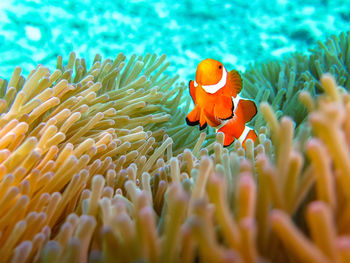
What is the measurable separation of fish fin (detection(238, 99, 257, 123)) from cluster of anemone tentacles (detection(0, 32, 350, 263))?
0.12 m

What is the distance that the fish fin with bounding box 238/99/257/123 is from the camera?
3.92 ft

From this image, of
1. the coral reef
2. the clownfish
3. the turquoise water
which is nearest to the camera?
the clownfish

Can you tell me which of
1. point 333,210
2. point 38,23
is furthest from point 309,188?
point 38,23

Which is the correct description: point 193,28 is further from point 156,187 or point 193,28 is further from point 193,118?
point 156,187

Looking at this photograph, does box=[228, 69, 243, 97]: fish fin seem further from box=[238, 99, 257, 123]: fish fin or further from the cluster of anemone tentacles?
the cluster of anemone tentacles

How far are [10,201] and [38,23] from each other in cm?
394

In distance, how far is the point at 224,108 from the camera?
1.16 m

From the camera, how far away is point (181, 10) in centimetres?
486

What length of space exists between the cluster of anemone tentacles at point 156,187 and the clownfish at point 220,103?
0.12 metres

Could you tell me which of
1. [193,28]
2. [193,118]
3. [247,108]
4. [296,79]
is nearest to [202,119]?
[193,118]

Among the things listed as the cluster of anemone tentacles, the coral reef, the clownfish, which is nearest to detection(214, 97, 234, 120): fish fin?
the clownfish

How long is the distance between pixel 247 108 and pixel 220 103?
4.6 inches

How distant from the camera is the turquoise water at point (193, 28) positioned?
4613 mm

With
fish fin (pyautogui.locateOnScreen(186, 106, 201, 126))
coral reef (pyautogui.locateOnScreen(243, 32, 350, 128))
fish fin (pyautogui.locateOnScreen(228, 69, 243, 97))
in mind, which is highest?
coral reef (pyautogui.locateOnScreen(243, 32, 350, 128))
